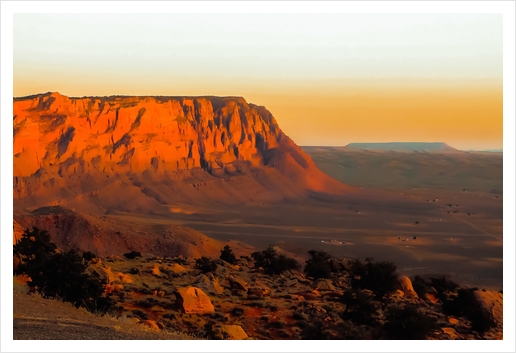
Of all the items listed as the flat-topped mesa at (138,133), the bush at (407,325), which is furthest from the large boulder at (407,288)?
the flat-topped mesa at (138,133)

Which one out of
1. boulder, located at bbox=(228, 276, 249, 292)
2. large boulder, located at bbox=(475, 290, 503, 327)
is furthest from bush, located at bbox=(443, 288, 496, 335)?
boulder, located at bbox=(228, 276, 249, 292)

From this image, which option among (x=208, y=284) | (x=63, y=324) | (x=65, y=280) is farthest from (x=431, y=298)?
(x=63, y=324)

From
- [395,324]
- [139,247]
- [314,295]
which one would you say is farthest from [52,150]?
[395,324]

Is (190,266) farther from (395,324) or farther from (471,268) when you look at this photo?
(471,268)

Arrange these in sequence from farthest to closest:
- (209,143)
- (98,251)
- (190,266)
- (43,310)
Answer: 1. (209,143)
2. (98,251)
3. (190,266)
4. (43,310)

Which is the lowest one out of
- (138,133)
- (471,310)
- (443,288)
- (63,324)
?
(443,288)

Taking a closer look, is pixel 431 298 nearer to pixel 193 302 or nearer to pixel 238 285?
pixel 238 285
